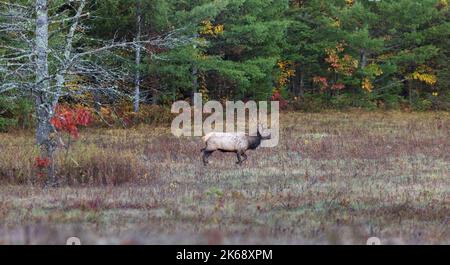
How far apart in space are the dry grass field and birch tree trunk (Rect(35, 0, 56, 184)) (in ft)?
1.53

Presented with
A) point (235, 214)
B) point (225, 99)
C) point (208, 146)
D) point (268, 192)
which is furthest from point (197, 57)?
point (235, 214)

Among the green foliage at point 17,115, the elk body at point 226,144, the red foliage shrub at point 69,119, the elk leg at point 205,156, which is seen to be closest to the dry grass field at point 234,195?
the elk leg at point 205,156

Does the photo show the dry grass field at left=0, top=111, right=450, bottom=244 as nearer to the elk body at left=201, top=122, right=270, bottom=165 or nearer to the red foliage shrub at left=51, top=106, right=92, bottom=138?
the elk body at left=201, top=122, right=270, bottom=165

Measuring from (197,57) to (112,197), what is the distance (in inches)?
697

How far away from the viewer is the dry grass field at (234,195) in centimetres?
848

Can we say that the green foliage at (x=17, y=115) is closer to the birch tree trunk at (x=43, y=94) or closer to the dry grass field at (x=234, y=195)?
the dry grass field at (x=234, y=195)

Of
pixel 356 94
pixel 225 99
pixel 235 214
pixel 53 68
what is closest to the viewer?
pixel 235 214

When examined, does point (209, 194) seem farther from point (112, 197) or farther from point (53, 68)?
point (53, 68)

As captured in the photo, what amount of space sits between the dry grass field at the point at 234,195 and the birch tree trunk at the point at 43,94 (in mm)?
465

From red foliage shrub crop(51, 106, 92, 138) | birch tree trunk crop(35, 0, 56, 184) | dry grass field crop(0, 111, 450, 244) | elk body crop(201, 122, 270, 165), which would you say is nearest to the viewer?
dry grass field crop(0, 111, 450, 244)

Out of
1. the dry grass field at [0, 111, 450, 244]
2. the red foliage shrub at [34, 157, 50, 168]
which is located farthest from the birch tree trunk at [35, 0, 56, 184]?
the dry grass field at [0, 111, 450, 244]

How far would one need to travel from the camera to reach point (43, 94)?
13.3 meters

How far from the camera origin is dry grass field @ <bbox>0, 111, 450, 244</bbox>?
8484mm
